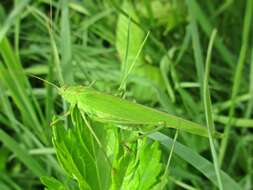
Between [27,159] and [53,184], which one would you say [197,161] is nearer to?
[53,184]

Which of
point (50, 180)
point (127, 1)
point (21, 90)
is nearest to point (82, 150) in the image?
point (50, 180)

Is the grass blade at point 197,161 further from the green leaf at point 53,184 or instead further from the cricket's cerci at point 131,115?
the green leaf at point 53,184

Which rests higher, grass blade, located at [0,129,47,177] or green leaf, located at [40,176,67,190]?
green leaf, located at [40,176,67,190]

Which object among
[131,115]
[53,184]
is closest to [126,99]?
[131,115]

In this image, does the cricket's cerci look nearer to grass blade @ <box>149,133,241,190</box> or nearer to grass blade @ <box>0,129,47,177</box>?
grass blade @ <box>149,133,241,190</box>

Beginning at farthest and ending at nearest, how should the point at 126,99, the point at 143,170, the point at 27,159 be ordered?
the point at 27,159, the point at 126,99, the point at 143,170

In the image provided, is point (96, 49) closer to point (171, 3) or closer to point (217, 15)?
point (171, 3)

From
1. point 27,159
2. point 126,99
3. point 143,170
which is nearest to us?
point 143,170

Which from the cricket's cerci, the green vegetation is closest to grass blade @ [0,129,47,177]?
the green vegetation
